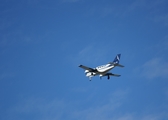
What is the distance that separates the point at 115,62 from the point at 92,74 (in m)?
8.92

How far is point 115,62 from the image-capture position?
4461 inches

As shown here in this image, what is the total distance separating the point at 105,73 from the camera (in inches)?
4592

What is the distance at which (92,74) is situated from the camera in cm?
11588

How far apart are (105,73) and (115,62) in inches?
232

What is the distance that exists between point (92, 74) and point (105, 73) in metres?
4.50
